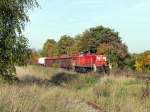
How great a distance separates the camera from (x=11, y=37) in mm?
20625

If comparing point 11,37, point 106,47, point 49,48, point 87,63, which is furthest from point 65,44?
point 11,37

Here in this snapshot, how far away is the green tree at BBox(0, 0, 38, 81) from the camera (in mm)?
20469

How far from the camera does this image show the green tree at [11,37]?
20469 millimetres

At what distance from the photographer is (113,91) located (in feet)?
74.1

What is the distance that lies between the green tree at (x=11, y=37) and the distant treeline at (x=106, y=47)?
173 feet

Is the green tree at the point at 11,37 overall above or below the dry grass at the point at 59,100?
above

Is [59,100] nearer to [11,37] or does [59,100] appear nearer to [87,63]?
[11,37]

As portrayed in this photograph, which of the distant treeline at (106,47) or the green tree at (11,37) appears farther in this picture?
the distant treeline at (106,47)

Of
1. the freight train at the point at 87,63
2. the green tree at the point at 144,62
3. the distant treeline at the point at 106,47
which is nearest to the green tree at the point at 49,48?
the distant treeline at the point at 106,47

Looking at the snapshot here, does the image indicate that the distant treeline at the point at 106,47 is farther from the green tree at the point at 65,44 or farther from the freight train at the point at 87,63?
the freight train at the point at 87,63

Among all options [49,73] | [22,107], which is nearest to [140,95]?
[22,107]

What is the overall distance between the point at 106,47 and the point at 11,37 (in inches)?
2744

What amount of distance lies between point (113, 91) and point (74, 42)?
90.2m

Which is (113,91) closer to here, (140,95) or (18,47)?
(140,95)
